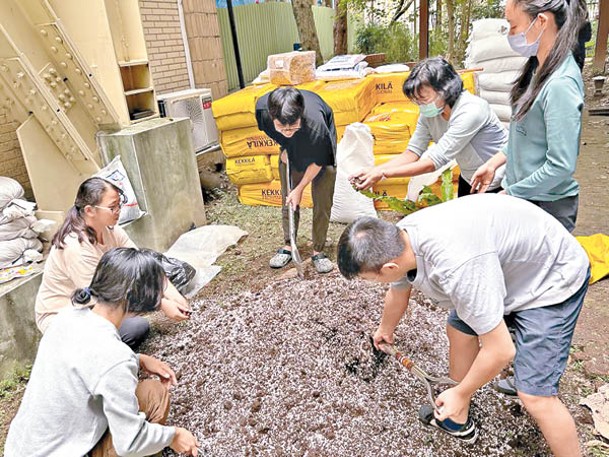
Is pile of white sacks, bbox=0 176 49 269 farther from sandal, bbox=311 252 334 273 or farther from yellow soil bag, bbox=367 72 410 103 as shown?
yellow soil bag, bbox=367 72 410 103

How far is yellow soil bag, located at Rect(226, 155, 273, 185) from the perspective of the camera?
435 centimetres

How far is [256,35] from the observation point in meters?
8.09

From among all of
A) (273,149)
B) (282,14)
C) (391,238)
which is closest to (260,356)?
(391,238)

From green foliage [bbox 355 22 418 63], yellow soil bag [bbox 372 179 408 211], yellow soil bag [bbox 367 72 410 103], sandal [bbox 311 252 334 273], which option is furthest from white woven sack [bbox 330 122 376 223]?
green foliage [bbox 355 22 418 63]

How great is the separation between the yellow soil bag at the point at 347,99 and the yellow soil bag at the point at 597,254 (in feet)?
6.70

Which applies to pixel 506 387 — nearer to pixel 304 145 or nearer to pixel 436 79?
pixel 436 79

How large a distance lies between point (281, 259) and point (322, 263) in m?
0.33

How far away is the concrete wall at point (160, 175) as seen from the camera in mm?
3359

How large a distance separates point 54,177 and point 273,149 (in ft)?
5.98

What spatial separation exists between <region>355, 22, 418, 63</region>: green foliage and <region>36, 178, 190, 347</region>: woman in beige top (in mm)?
9751

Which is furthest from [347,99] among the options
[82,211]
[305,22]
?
[305,22]

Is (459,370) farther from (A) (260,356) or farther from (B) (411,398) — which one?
(A) (260,356)

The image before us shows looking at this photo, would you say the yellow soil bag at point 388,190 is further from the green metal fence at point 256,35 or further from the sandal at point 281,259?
the green metal fence at point 256,35

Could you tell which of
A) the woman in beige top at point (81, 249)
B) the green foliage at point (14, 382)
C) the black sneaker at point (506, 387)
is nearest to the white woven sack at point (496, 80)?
the black sneaker at point (506, 387)
